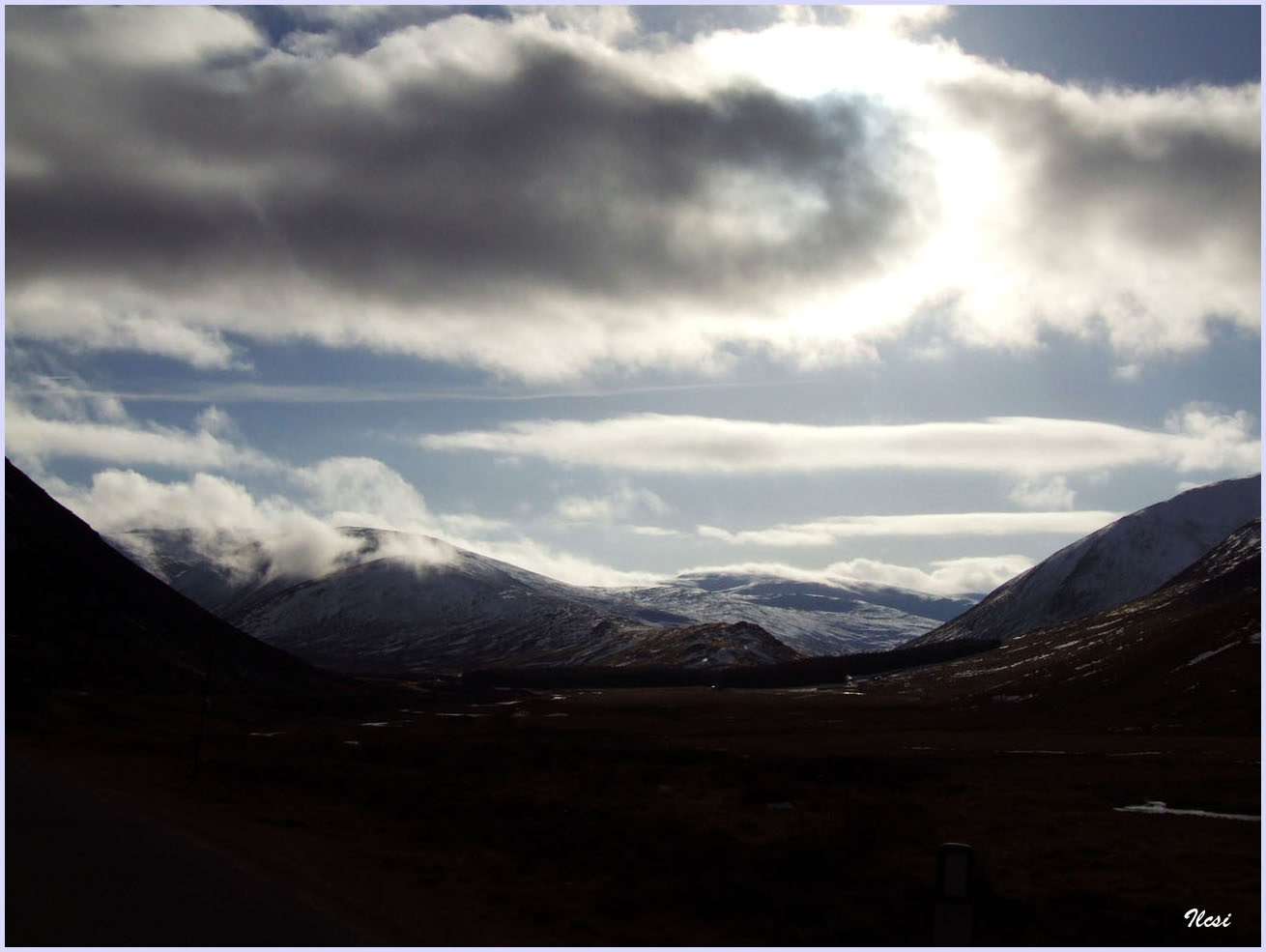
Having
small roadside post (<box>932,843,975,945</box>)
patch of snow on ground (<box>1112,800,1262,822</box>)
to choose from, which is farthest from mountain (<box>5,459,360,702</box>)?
small roadside post (<box>932,843,975,945</box>)

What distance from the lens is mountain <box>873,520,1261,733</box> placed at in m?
102

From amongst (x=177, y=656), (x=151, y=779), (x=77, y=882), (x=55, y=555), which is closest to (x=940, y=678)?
(x=177, y=656)

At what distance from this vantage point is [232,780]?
45969mm

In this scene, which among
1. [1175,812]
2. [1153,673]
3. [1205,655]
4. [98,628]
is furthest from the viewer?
[98,628]

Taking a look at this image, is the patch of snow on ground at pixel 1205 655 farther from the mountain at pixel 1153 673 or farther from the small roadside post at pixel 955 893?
the small roadside post at pixel 955 893

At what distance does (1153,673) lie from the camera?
398 feet

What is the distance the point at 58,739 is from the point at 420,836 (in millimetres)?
34701

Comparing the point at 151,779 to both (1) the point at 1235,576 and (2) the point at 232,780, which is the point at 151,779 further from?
(1) the point at 1235,576

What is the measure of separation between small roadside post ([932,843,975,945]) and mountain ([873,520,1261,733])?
91.5m

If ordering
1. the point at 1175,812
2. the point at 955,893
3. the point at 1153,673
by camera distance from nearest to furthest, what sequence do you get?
the point at 955,893 → the point at 1175,812 → the point at 1153,673

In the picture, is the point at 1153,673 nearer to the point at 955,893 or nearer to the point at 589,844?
the point at 589,844

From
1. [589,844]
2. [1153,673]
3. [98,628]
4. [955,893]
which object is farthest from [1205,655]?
[98,628]

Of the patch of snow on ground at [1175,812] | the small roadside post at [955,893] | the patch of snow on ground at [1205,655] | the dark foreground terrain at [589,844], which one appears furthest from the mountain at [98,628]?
the patch of snow on ground at [1205,655]

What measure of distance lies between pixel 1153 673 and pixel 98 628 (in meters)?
137
